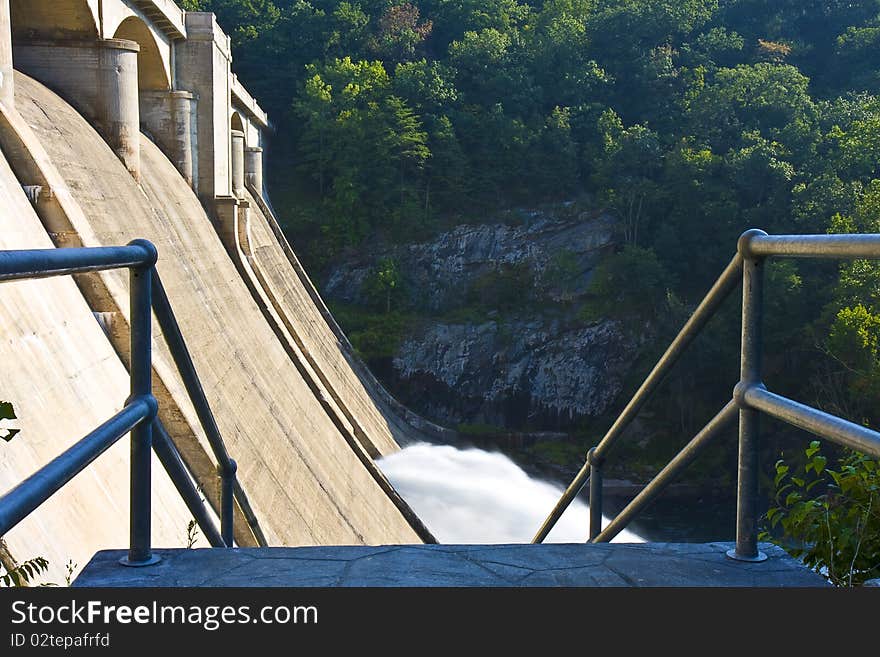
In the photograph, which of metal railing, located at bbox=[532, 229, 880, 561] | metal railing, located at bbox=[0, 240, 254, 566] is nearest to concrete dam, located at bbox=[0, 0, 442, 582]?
metal railing, located at bbox=[0, 240, 254, 566]

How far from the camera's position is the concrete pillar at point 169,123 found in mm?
14812

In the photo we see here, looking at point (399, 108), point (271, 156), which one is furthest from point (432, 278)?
point (271, 156)

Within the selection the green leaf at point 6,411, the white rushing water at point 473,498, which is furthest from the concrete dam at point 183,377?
the white rushing water at point 473,498

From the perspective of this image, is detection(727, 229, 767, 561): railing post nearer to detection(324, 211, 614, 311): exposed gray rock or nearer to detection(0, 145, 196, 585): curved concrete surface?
detection(0, 145, 196, 585): curved concrete surface

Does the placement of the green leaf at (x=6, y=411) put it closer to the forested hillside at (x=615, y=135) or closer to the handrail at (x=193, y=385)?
the handrail at (x=193, y=385)

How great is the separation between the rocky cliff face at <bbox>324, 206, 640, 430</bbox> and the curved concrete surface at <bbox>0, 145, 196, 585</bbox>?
22.6 m

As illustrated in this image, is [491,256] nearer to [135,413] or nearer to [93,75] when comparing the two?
[93,75]

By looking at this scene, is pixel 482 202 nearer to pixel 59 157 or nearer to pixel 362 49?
pixel 362 49

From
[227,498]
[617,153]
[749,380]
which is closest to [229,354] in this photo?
[227,498]

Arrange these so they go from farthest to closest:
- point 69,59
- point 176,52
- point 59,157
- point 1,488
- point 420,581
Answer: point 176,52
point 69,59
point 59,157
point 1,488
point 420,581

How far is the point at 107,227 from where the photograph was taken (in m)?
10.0

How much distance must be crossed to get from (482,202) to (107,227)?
80.1 feet

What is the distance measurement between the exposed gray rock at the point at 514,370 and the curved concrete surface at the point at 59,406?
22456 mm

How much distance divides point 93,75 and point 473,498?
41.7 ft
